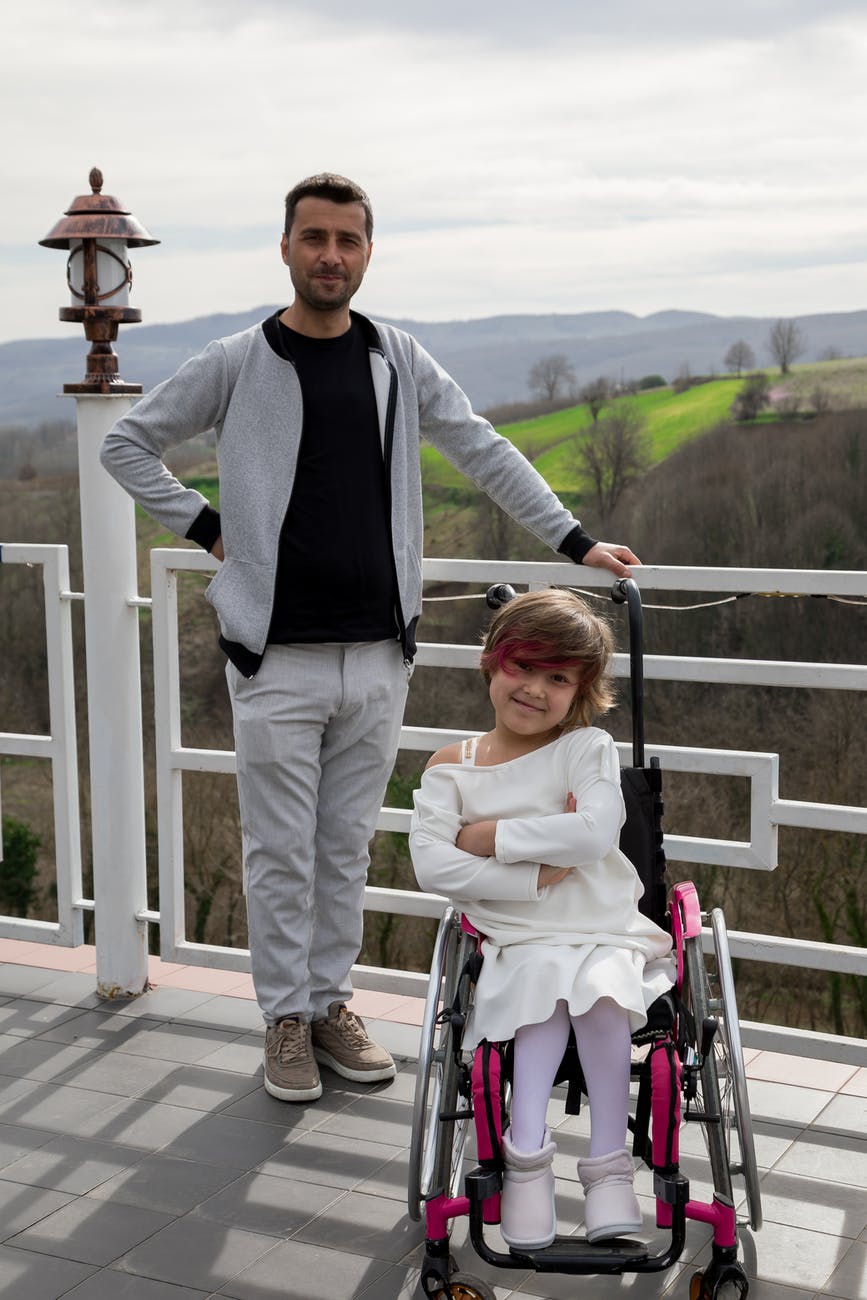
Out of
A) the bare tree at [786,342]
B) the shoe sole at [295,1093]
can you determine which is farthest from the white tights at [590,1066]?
the bare tree at [786,342]

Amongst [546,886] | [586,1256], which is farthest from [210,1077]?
[586,1256]

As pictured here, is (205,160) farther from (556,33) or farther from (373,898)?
(373,898)

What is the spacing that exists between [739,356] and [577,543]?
32834mm

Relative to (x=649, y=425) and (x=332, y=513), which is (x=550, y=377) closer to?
(x=649, y=425)

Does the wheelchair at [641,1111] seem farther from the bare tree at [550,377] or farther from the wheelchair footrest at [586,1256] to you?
the bare tree at [550,377]

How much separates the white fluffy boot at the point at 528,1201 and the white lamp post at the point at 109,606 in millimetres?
1495

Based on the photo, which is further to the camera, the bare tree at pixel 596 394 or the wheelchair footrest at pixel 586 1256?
the bare tree at pixel 596 394

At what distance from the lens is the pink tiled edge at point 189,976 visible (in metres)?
3.06

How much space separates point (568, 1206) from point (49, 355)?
1220 inches

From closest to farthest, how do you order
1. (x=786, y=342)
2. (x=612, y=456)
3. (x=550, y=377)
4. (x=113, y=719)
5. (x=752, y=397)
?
1. (x=113, y=719)
2. (x=612, y=456)
3. (x=752, y=397)
4. (x=550, y=377)
5. (x=786, y=342)

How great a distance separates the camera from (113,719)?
10.2 feet

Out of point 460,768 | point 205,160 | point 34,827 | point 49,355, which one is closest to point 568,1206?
point 460,768

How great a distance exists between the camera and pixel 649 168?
4712 cm

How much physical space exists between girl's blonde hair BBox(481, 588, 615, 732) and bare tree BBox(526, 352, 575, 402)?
2876cm
